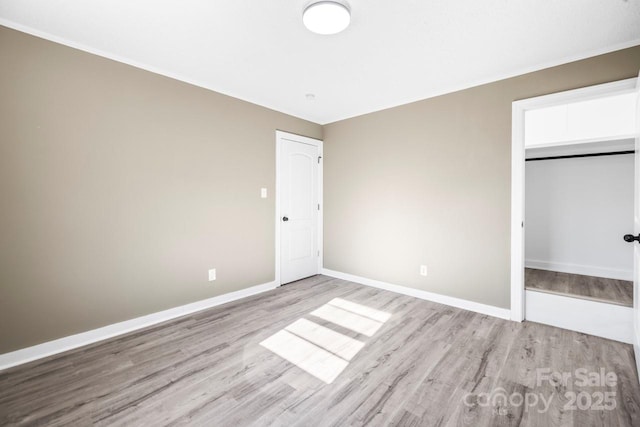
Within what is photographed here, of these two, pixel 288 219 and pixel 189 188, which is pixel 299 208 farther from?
pixel 189 188

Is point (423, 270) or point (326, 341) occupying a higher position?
point (423, 270)

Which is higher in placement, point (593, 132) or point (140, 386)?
point (593, 132)

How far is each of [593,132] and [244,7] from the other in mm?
3534

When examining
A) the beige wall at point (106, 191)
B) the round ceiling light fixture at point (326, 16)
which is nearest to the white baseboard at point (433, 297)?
the beige wall at point (106, 191)

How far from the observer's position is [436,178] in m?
3.35

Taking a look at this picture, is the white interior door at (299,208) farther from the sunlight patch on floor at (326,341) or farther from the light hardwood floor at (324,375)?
the light hardwood floor at (324,375)

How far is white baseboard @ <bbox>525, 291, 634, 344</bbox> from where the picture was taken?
239 centimetres

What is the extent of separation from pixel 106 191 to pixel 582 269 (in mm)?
5680

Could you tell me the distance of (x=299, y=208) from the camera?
4.25 meters

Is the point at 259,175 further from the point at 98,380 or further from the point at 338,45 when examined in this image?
the point at 98,380

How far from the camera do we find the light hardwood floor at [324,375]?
5.21 ft

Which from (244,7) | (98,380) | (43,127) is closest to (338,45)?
(244,7)

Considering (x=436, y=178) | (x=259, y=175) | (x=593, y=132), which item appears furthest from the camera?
(x=259, y=175)

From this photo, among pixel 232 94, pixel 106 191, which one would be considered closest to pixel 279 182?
pixel 232 94
